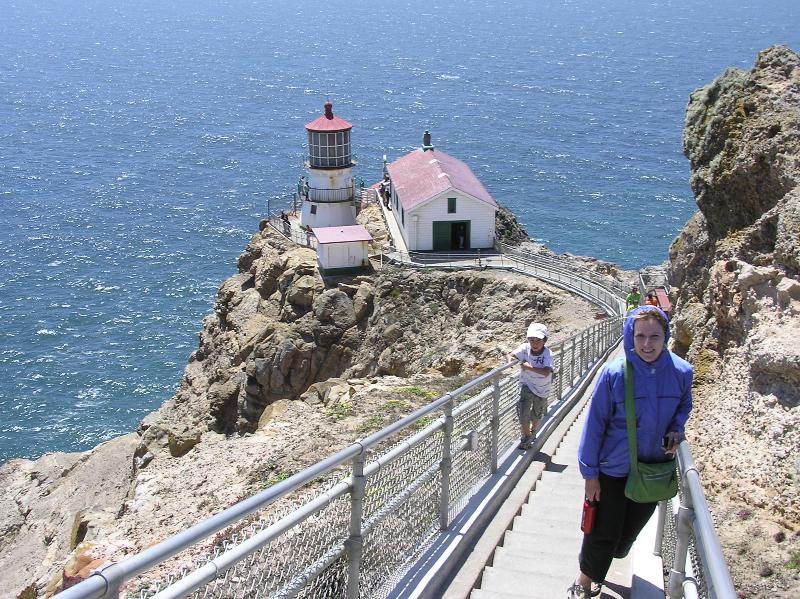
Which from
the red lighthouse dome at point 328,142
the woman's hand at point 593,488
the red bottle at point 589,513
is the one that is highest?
the red lighthouse dome at point 328,142

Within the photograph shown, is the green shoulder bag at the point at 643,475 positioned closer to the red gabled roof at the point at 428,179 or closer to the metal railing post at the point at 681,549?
the metal railing post at the point at 681,549

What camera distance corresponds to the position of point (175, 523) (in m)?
16.9

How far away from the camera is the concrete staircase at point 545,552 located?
7949 millimetres

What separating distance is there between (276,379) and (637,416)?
2833cm

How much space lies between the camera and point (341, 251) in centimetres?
3859

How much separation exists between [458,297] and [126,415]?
631 inches

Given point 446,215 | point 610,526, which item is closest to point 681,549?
point 610,526

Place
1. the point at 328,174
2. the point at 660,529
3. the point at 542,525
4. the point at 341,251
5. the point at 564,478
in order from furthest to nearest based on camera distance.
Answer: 1. the point at 328,174
2. the point at 341,251
3. the point at 564,478
4. the point at 542,525
5. the point at 660,529

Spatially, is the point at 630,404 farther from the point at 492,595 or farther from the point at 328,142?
the point at 328,142

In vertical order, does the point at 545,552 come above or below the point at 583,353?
below

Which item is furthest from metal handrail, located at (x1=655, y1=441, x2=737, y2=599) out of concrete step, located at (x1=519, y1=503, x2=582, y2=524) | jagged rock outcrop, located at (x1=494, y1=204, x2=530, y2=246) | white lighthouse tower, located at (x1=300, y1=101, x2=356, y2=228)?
white lighthouse tower, located at (x1=300, y1=101, x2=356, y2=228)

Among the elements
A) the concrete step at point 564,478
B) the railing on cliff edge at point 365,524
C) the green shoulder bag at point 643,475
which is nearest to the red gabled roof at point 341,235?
the railing on cliff edge at point 365,524

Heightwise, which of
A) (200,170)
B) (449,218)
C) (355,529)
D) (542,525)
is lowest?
(542,525)

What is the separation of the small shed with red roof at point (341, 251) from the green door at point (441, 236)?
307cm
